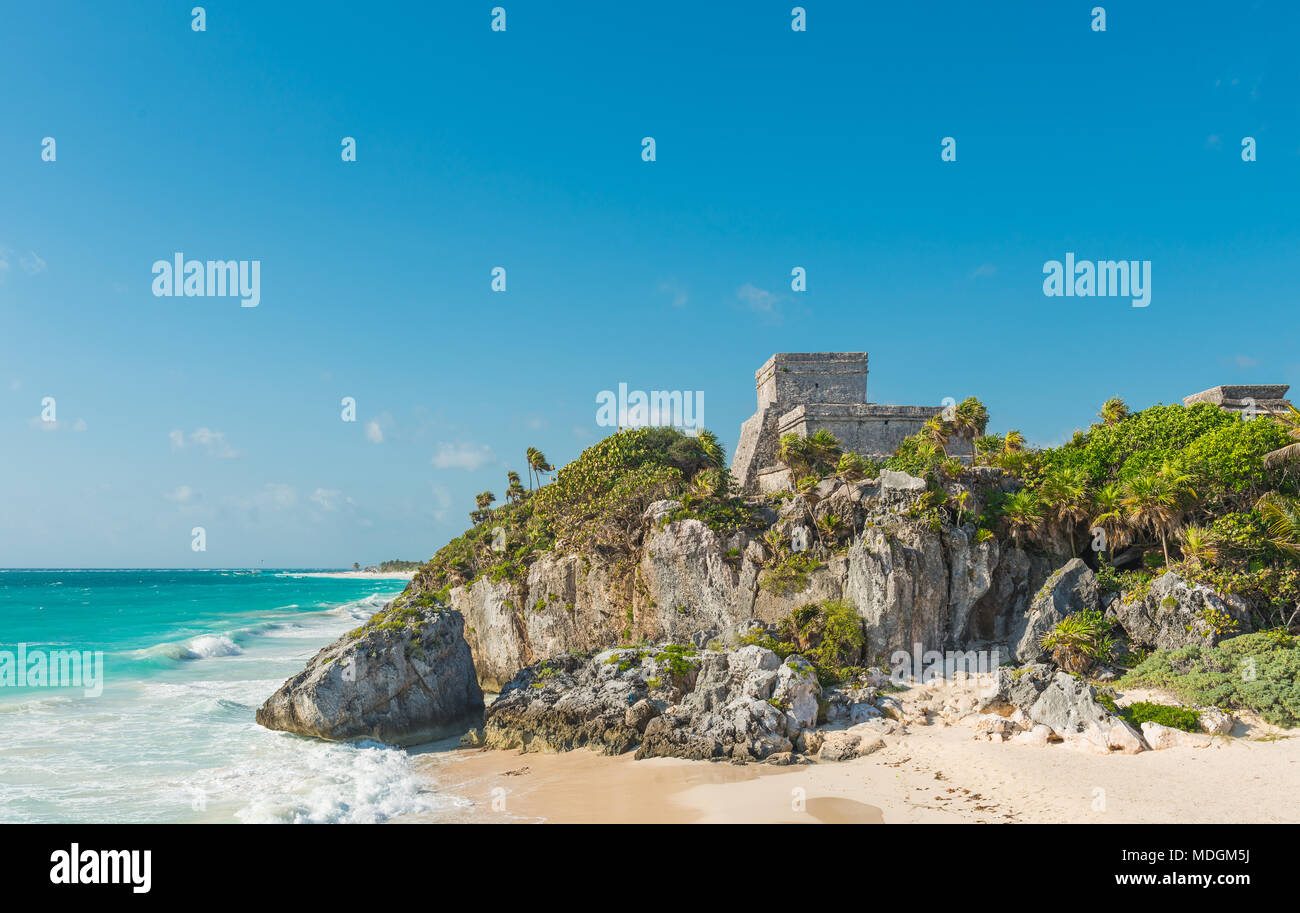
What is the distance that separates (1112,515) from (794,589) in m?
8.32

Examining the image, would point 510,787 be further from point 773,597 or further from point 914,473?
point 914,473

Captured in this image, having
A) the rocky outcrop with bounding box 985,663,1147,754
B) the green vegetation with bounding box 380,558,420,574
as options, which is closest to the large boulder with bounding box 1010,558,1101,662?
the rocky outcrop with bounding box 985,663,1147,754

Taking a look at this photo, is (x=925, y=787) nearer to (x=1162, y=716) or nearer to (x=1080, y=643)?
Result: (x=1162, y=716)

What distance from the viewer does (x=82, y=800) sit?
45.8ft

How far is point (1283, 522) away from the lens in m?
17.5

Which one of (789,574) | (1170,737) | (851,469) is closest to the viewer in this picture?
(1170,737)

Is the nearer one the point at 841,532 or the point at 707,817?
the point at 707,817

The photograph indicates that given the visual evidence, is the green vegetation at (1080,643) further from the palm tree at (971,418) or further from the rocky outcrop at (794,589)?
the palm tree at (971,418)

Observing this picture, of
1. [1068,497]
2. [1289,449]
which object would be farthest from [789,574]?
[1289,449]

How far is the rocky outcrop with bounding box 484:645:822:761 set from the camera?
15219mm

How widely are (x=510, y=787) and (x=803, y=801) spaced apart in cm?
537

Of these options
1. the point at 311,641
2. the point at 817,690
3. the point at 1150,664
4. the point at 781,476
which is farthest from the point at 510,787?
the point at 311,641

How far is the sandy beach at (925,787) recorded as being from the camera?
441 inches
